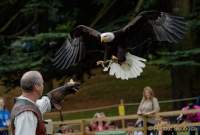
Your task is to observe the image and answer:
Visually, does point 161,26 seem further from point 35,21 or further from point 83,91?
point 83,91

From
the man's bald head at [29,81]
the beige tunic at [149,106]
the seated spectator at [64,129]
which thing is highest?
the man's bald head at [29,81]

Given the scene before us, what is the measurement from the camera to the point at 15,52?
1756cm

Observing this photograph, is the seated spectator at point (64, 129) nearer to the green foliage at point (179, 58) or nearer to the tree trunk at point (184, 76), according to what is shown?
the green foliage at point (179, 58)

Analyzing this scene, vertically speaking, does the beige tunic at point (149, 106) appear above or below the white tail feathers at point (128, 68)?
below

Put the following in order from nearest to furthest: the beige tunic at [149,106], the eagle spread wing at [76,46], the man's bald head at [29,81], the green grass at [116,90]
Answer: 1. the man's bald head at [29,81]
2. the eagle spread wing at [76,46]
3. the beige tunic at [149,106]
4. the green grass at [116,90]

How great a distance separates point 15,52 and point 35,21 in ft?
3.90

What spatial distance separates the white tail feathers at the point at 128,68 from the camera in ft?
34.9

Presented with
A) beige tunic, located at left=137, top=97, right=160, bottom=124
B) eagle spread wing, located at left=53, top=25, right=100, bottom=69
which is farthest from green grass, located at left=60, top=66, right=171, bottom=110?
eagle spread wing, located at left=53, top=25, right=100, bottom=69

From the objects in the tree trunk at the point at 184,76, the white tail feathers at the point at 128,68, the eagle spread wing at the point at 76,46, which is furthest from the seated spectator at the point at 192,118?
the tree trunk at the point at 184,76

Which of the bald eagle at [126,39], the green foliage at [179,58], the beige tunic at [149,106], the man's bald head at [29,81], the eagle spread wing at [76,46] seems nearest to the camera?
the man's bald head at [29,81]

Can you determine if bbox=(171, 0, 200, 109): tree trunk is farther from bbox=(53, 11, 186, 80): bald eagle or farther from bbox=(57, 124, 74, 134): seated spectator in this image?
bbox=(53, 11, 186, 80): bald eagle

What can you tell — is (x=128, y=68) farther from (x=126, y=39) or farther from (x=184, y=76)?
(x=184, y=76)

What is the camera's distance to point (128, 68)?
11016 mm

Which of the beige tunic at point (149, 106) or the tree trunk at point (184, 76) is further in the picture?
the tree trunk at point (184, 76)
